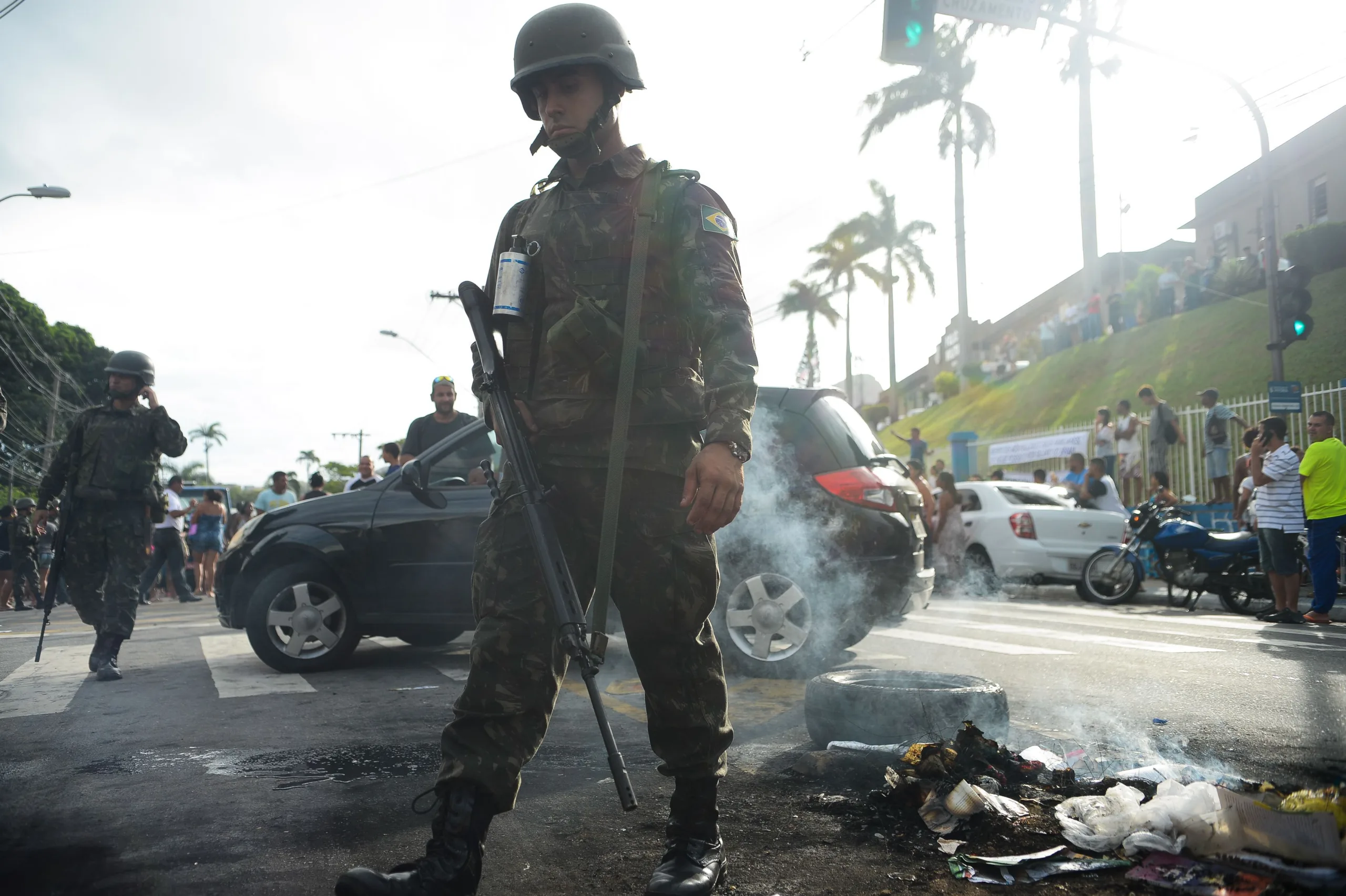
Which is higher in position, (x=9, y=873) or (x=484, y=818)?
(x=484, y=818)

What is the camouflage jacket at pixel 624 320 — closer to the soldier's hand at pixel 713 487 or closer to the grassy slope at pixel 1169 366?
the soldier's hand at pixel 713 487

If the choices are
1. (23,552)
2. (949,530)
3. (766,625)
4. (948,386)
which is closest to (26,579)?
(23,552)

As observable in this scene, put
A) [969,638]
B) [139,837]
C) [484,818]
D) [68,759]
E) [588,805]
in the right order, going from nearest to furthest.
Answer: [484,818], [139,837], [588,805], [68,759], [969,638]

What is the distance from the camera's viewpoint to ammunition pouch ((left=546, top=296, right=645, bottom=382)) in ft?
7.97

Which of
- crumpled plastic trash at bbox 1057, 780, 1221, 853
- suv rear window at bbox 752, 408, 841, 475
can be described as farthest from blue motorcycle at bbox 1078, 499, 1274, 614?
crumpled plastic trash at bbox 1057, 780, 1221, 853

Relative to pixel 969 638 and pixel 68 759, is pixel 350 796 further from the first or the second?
pixel 969 638

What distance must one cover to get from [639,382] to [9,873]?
1958mm

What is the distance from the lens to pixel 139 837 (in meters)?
2.85

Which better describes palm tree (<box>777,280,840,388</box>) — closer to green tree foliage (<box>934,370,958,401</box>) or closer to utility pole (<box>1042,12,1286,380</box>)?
green tree foliage (<box>934,370,958,401</box>)

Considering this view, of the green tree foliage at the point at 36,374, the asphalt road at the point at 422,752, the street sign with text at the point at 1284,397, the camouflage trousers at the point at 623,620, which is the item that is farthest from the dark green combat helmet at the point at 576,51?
the green tree foliage at the point at 36,374

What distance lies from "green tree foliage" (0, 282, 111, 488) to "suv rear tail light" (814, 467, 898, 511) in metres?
39.3

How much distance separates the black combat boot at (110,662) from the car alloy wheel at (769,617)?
3.58m

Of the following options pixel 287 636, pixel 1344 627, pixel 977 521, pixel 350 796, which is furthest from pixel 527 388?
pixel 977 521

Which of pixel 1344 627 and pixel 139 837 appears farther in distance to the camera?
pixel 1344 627
